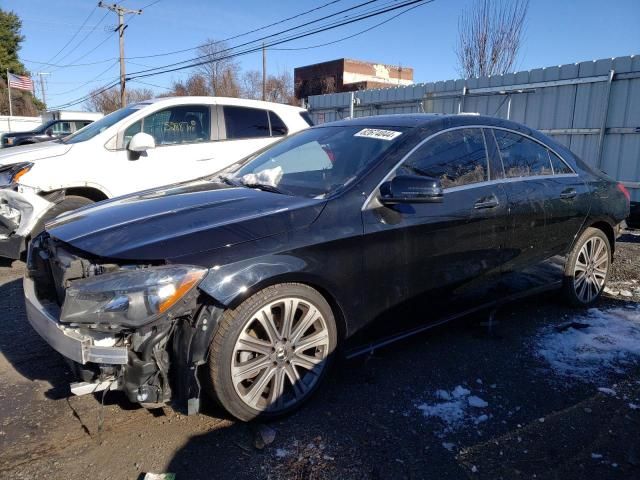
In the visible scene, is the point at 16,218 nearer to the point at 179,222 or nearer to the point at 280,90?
the point at 179,222

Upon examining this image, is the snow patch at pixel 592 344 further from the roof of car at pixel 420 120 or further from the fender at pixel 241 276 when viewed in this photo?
the fender at pixel 241 276

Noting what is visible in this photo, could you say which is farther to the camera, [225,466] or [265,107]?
[265,107]

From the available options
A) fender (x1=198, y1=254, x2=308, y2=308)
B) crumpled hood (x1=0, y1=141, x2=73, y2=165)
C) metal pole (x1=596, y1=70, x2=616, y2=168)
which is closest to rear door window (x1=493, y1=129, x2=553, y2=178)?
fender (x1=198, y1=254, x2=308, y2=308)

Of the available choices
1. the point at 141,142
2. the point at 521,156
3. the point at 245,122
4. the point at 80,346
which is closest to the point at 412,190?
the point at 521,156

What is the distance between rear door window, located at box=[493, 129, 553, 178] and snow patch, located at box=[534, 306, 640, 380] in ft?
4.29

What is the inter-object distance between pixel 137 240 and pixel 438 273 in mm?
1877

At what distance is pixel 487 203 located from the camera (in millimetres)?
3477

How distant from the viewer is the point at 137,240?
2441 mm

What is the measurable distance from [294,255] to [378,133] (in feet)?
4.19

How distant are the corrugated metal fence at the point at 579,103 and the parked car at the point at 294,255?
20.7ft

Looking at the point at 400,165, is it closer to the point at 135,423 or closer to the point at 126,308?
the point at 126,308

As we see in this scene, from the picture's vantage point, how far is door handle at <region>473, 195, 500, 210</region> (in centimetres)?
342

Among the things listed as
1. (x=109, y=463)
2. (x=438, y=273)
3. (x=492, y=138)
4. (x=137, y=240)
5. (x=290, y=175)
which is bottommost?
(x=109, y=463)

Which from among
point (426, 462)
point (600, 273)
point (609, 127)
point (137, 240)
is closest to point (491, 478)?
point (426, 462)
